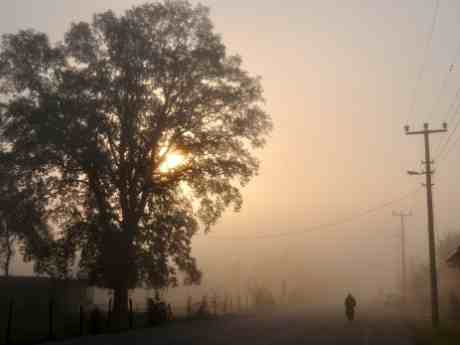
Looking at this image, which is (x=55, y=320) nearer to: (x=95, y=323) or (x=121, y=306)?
(x=121, y=306)

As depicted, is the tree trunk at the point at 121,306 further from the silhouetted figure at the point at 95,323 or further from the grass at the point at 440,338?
the grass at the point at 440,338

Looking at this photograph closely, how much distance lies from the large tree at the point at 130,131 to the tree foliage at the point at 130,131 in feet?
0.22

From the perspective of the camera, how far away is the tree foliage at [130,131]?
35.8 metres

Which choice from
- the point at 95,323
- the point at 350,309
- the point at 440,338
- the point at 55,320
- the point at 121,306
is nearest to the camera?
the point at 440,338

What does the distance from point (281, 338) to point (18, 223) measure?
687 inches

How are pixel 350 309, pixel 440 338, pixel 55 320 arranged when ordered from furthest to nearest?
pixel 350 309, pixel 55 320, pixel 440 338

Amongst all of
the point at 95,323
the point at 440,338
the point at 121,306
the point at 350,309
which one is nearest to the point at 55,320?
the point at 121,306

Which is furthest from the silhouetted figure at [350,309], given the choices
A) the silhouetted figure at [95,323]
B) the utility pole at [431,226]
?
the silhouetted figure at [95,323]

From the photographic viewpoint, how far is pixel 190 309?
47844mm

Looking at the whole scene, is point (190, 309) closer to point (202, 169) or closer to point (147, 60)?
point (202, 169)

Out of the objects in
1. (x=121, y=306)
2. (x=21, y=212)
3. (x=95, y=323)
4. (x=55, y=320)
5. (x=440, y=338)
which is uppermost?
(x=21, y=212)

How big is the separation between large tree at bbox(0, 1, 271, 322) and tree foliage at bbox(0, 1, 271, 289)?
67mm

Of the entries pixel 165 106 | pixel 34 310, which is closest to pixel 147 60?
pixel 165 106

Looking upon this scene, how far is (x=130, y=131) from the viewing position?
37750mm
